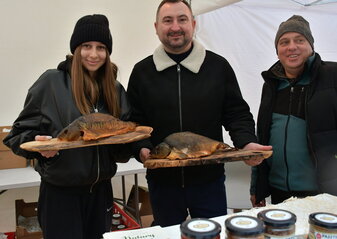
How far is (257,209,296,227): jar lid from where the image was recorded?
989mm

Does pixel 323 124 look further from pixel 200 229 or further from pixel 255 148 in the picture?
pixel 200 229

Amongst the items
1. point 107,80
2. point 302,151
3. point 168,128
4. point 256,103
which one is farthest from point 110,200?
point 256,103

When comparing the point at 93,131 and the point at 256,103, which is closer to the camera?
the point at 93,131

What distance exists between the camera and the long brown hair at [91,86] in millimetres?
1947

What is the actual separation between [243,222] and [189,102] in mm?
1274

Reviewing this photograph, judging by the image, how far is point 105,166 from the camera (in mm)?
1996

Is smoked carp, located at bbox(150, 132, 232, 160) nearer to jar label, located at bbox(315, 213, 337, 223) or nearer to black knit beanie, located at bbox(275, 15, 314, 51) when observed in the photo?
jar label, located at bbox(315, 213, 337, 223)

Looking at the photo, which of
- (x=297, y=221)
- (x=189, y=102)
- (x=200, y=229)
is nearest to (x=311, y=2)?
(x=189, y=102)

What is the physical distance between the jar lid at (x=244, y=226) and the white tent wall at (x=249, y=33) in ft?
9.51

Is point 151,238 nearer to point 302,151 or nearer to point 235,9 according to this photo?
point 302,151

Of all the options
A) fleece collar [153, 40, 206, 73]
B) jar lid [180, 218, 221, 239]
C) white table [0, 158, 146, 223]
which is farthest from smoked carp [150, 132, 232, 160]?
white table [0, 158, 146, 223]

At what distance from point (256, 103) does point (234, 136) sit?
2124 mm

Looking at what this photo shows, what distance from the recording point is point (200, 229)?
96cm

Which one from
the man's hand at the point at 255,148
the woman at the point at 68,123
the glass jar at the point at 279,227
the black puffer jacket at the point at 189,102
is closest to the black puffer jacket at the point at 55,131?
the woman at the point at 68,123
